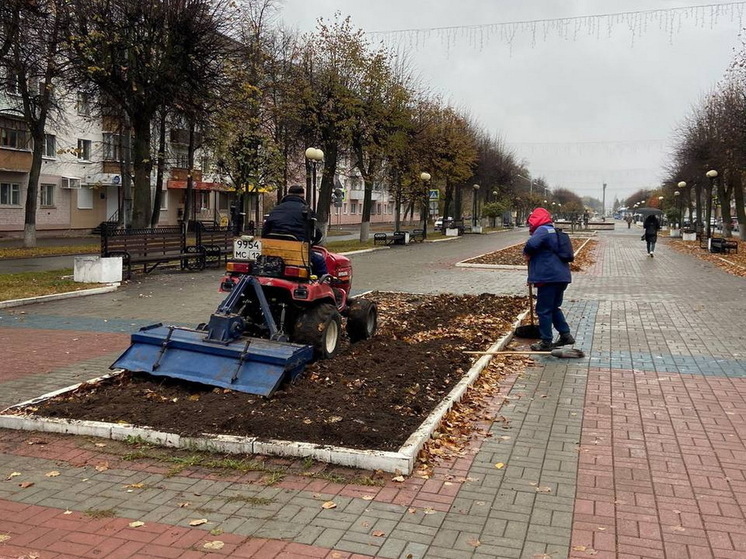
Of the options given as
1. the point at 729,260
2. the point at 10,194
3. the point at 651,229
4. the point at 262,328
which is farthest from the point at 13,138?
the point at 262,328

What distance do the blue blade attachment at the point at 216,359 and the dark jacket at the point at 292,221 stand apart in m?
1.41

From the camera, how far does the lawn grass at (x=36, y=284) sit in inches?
510

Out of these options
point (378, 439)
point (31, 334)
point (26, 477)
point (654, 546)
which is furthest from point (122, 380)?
point (654, 546)

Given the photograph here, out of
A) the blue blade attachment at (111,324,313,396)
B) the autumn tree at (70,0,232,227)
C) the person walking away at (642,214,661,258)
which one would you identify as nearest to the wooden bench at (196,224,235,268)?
the autumn tree at (70,0,232,227)

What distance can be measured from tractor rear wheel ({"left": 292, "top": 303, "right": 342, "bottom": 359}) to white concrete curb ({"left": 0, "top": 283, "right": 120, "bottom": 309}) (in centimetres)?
741

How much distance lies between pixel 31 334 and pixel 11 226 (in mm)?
30468

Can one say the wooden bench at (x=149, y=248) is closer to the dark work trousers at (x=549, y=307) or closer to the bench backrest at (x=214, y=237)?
the bench backrest at (x=214, y=237)

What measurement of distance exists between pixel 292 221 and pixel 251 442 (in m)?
2.82

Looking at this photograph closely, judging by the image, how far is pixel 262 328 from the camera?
684cm

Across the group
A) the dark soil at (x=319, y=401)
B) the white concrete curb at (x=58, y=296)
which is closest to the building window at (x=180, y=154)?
the white concrete curb at (x=58, y=296)

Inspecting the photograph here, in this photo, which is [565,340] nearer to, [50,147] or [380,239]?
[380,239]

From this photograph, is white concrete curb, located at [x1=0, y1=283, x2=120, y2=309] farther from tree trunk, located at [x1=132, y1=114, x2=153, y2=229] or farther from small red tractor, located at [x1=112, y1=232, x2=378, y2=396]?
tree trunk, located at [x1=132, y1=114, x2=153, y2=229]

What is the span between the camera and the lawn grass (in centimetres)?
1296

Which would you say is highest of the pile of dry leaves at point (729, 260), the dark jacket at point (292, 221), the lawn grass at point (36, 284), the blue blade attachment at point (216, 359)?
the dark jacket at point (292, 221)
